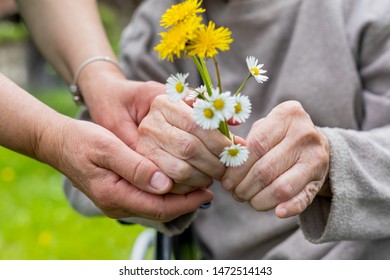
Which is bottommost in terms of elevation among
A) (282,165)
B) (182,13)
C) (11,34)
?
(11,34)

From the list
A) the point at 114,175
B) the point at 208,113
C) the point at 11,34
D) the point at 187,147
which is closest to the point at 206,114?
the point at 208,113

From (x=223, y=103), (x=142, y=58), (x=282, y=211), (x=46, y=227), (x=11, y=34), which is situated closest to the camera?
(x=223, y=103)

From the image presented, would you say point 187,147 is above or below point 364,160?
above

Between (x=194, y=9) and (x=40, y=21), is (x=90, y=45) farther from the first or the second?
(x=194, y=9)

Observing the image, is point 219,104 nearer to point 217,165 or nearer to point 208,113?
point 208,113

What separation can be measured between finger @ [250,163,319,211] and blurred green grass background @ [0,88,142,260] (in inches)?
59.3

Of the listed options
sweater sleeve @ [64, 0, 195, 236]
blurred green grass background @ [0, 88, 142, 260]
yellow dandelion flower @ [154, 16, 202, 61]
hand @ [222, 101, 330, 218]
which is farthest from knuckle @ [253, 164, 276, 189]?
blurred green grass background @ [0, 88, 142, 260]

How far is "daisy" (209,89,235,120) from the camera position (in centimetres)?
80

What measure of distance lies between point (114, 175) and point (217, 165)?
0.57 feet

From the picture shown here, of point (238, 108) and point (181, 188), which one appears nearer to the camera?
point (238, 108)

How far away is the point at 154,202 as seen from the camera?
1.02 metres

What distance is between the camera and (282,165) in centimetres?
94

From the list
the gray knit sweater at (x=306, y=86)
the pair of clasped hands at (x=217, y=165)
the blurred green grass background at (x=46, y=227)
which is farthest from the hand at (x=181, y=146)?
the blurred green grass background at (x=46, y=227)

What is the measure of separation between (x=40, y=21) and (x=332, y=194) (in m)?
0.76
